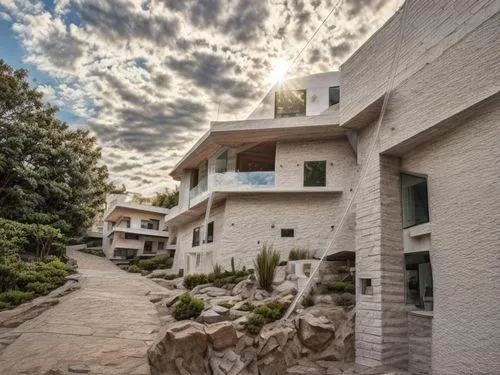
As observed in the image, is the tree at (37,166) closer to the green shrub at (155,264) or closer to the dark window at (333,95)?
the green shrub at (155,264)

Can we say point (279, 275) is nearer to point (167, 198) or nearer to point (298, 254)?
point (298, 254)

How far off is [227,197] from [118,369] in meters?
11.6

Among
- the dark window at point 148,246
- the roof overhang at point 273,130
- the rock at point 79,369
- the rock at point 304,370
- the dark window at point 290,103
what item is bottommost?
the rock at point 304,370

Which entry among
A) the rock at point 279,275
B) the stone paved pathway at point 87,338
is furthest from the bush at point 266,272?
the stone paved pathway at point 87,338

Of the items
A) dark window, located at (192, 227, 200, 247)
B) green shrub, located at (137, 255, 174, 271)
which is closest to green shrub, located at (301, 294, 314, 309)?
dark window, located at (192, 227, 200, 247)

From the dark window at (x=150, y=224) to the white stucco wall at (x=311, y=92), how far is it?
72.4 feet

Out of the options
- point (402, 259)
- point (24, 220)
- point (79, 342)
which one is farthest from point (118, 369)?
point (24, 220)

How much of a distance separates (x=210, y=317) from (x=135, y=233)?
2794 cm

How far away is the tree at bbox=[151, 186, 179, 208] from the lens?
42.2m

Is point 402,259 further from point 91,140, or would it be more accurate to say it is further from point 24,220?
point 91,140

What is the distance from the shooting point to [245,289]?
45.0 feet

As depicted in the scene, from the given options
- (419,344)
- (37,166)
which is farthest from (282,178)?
(37,166)

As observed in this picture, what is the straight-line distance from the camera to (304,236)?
17.0m

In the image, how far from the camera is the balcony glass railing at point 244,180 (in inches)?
708
